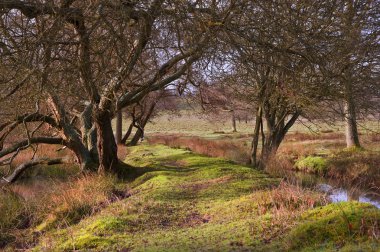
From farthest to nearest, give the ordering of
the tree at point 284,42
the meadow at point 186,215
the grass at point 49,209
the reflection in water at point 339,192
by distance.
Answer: the reflection in water at point 339,192, the grass at point 49,209, the tree at point 284,42, the meadow at point 186,215

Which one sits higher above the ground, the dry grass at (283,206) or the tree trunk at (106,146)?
the tree trunk at (106,146)

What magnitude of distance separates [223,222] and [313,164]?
11.9 meters

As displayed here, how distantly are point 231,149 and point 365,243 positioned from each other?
720 inches

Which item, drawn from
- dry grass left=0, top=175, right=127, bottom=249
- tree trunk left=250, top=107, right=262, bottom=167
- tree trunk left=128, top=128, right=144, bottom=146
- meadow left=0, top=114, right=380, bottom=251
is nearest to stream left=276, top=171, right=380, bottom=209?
meadow left=0, top=114, right=380, bottom=251

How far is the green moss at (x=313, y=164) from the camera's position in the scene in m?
16.1

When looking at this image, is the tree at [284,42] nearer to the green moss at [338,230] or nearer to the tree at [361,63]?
the tree at [361,63]

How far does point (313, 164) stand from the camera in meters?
16.9

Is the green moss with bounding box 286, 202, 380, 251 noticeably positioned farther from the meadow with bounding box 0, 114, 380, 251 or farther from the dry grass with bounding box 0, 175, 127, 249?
the dry grass with bounding box 0, 175, 127, 249

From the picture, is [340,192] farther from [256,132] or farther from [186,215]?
[256,132]

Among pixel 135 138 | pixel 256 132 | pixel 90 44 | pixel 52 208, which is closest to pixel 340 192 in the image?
pixel 256 132

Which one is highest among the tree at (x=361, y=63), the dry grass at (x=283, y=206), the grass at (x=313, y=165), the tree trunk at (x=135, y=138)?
the tree at (x=361, y=63)

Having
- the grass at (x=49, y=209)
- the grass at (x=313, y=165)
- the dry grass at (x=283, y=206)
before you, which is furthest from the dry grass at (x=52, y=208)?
the grass at (x=313, y=165)

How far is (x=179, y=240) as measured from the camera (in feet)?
17.4

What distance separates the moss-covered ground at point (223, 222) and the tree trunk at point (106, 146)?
7.73 ft
